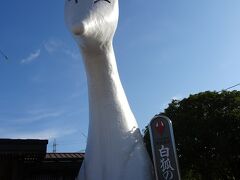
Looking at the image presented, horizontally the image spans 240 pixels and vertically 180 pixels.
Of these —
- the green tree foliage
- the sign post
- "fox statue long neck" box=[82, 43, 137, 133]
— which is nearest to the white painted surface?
"fox statue long neck" box=[82, 43, 137, 133]

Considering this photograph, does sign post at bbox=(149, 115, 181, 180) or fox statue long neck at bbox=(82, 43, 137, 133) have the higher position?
fox statue long neck at bbox=(82, 43, 137, 133)

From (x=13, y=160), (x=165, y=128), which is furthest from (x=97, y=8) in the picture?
(x=13, y=160)

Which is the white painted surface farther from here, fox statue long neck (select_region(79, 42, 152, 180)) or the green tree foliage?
the green tree foliage

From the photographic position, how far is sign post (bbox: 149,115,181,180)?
9383 millimetres

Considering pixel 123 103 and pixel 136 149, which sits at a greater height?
pixel 123 103

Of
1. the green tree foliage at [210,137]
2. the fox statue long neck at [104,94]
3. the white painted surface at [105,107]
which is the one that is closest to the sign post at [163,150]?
the white painted surface at [105,107]

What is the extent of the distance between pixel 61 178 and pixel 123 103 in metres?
4.62

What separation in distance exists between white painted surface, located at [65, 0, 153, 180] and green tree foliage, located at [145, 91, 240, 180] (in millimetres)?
4092

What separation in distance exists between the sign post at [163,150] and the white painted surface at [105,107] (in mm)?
457

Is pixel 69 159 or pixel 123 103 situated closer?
pixel 123 103

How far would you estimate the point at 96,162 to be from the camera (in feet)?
33.4

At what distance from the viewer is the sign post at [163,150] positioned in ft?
30.8

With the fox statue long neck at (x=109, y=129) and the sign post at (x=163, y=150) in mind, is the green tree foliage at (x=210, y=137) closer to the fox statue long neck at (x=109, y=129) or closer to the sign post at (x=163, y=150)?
the fox statue long neck at (x=109, y=129)

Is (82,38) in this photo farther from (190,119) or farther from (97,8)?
(190,119)
